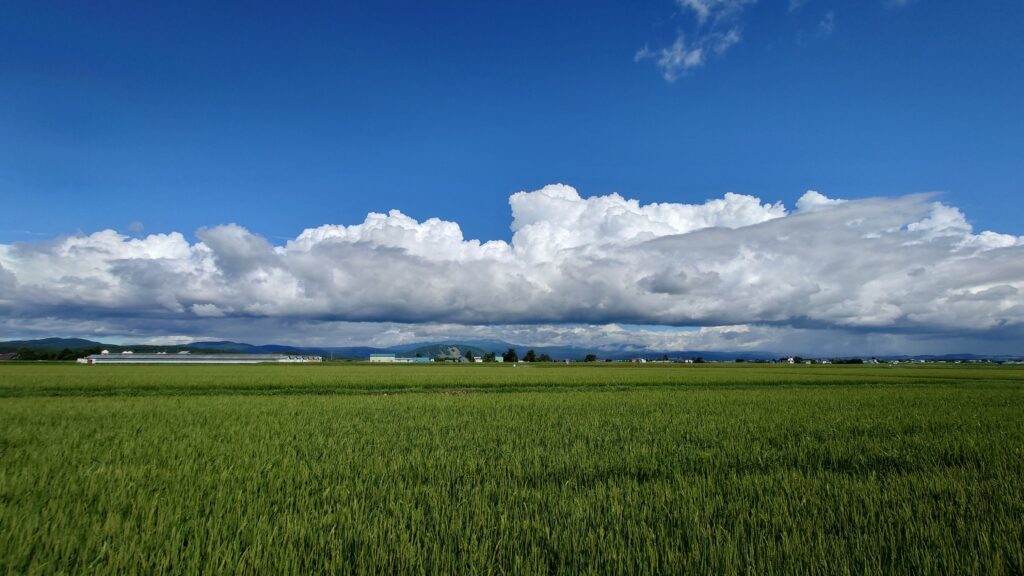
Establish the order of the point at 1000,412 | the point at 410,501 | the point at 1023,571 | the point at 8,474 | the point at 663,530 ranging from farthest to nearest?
the point at 1000,412
the point at 8,474
the point at 410,501
the point at 663,530
the point at 1023,571

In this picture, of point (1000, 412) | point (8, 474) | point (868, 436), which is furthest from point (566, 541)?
point (1000, 412)

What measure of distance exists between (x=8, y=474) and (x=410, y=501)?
21.1 ft

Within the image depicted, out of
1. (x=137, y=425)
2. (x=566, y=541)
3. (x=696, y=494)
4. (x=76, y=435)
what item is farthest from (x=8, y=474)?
(x=696, y=494)

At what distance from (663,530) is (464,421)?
9483 mm

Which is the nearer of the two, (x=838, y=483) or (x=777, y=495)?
(x=777, y=495)

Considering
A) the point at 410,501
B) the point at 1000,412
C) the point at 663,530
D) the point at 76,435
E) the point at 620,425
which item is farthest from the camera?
the point at 1000,412

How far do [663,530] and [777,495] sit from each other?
7.79 ft

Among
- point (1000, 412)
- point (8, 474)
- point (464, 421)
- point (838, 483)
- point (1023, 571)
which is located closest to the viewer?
point (1023, 571)

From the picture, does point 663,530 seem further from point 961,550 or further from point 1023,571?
point 1023,571

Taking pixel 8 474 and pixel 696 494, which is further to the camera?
pixel 8 474

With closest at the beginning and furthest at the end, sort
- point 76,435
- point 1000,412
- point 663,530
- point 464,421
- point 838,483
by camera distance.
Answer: point 663,530
point 838,483
point 76,435
point 464,421
point 1000,412

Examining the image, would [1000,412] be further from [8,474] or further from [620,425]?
[8,474]

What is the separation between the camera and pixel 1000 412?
17.1 m

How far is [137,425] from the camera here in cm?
1273
